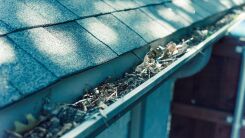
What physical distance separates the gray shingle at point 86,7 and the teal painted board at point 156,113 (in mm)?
967

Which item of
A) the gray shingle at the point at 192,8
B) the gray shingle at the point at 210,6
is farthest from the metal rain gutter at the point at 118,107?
the gray shingle at the point at 210,6

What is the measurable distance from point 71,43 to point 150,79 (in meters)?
0.45

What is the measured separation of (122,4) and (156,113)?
1185mm

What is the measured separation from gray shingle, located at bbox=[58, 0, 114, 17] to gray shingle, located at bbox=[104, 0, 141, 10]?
83mm

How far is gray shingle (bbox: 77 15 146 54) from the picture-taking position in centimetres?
191

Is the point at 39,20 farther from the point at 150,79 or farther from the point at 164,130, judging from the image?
the point at 164,130

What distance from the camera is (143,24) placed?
245 centimetres

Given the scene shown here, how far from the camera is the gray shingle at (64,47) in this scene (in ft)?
4.76

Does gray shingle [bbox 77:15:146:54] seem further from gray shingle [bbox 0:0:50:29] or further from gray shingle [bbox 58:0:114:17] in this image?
gray shingle [bbox 0:0:50:29]

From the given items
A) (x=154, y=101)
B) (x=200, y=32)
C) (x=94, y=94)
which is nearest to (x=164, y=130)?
(x=154, y=101)

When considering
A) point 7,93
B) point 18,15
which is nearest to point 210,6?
point 18,15

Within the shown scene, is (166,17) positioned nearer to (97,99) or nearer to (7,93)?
(97,99)

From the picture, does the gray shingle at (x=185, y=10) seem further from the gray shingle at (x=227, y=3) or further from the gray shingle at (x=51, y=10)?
the gray shingle at (x=51, y=10)

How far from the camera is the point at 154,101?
3.20 meters
